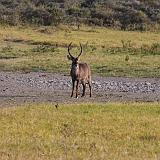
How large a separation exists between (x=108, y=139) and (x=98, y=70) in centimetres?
1930

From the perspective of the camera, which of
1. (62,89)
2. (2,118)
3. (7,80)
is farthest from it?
(7,80)

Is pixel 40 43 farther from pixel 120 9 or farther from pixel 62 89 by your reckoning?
pixel 120 9

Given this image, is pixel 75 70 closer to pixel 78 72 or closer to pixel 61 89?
pixel 78 72

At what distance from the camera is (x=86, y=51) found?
4294 centimetres

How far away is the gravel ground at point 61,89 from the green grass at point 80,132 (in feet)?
12.2

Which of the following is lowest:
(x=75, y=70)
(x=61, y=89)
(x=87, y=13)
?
(x=61, y=89)

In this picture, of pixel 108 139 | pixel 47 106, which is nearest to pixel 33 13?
pixel 47 106

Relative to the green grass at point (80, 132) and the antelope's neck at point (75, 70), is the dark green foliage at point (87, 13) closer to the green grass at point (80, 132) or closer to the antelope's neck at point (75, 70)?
the antelope's neck at point (75, 70)

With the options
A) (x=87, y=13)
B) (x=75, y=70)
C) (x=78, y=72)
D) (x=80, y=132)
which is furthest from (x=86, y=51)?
(x=87, y=13)

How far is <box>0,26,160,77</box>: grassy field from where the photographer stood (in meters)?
33.8

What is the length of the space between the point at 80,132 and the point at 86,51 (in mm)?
28430

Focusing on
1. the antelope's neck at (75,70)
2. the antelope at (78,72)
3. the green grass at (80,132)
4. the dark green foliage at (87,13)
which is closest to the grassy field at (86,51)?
the dark green foliage at (87,13)

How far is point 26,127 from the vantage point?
1505 centimetres

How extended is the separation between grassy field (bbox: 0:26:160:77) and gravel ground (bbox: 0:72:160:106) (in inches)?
80.9
